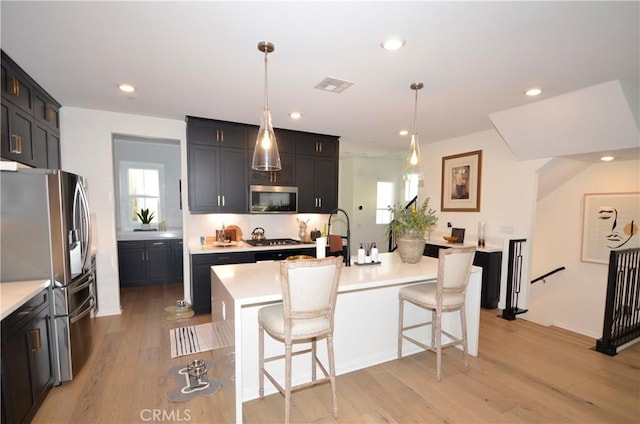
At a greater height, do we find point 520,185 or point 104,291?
point 520,185

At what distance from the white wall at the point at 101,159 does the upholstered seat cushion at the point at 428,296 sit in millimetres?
3852

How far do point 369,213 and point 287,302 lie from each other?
586 centimetres

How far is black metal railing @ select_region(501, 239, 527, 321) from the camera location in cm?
407

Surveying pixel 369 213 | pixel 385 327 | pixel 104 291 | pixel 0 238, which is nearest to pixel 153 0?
pixel 0 238

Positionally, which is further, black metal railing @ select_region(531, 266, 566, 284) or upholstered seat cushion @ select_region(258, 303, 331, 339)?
black metal railing @ select_region(531, 266, 566, 284)

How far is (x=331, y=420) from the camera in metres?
2.07

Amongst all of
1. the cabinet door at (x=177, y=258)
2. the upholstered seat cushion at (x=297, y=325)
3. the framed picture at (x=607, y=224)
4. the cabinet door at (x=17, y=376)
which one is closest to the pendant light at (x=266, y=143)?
the upholstered seat cushion at (x=297, y=325)

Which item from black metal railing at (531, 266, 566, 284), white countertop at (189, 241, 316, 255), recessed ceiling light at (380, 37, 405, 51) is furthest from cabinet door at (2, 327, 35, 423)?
black metal railing at (531, 266, 566, 284)

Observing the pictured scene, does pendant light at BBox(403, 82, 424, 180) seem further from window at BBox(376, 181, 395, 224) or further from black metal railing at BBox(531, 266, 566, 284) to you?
window at BBox(376, 181, 395, 224)

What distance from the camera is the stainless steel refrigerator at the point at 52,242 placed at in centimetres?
224

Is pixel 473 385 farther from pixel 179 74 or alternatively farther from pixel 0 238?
pixel 0 238

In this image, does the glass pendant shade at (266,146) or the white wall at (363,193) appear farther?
the white wall at (363,193)

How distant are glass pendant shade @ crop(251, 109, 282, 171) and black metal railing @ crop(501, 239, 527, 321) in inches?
147
